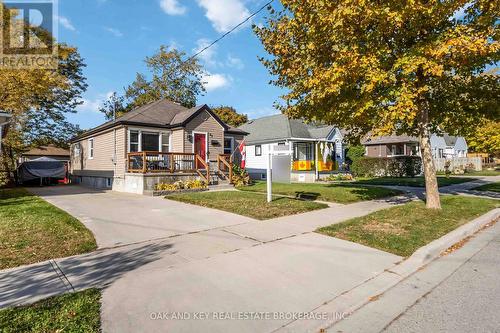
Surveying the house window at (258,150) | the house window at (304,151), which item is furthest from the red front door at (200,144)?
the house window at (304,151)

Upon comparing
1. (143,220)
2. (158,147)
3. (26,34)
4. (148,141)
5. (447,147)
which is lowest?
(143,220)

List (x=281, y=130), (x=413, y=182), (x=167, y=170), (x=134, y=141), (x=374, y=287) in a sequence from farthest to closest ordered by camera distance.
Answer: (x=281, y=130)
(x=413, y=182)
(x=134, y=141)
(x=167, y=170)
(x=374, y=287)

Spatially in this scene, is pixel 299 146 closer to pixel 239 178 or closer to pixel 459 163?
pixel 239 178

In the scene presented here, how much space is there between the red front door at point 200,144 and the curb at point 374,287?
1457 cm

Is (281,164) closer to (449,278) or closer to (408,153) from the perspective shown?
(449,278)

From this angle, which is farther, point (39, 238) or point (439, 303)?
point (39, 238)

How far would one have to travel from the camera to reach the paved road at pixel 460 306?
3.17m

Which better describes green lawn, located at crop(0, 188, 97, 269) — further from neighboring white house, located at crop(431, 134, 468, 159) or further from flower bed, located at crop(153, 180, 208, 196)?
neighboring white house, located at crop(431, 134, 468, 159)

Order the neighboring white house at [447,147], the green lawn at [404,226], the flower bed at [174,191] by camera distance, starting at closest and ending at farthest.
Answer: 1. the green lawn at [404,226]
2. the flower bed at [174,191]
3. the neighboring white house at [447,147]

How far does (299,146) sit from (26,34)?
21.7 m

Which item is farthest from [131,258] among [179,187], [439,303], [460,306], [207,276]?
[179,187]

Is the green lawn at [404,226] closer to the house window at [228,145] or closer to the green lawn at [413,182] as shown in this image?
the green lawn at [413,182]

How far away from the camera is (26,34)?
64.2 feet

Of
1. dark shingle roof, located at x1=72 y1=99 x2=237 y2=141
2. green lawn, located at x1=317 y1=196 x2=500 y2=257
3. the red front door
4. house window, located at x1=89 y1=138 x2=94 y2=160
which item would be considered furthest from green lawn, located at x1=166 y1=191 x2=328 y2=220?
house window, located at x1=89 y1=138 x2=94 y2=160
